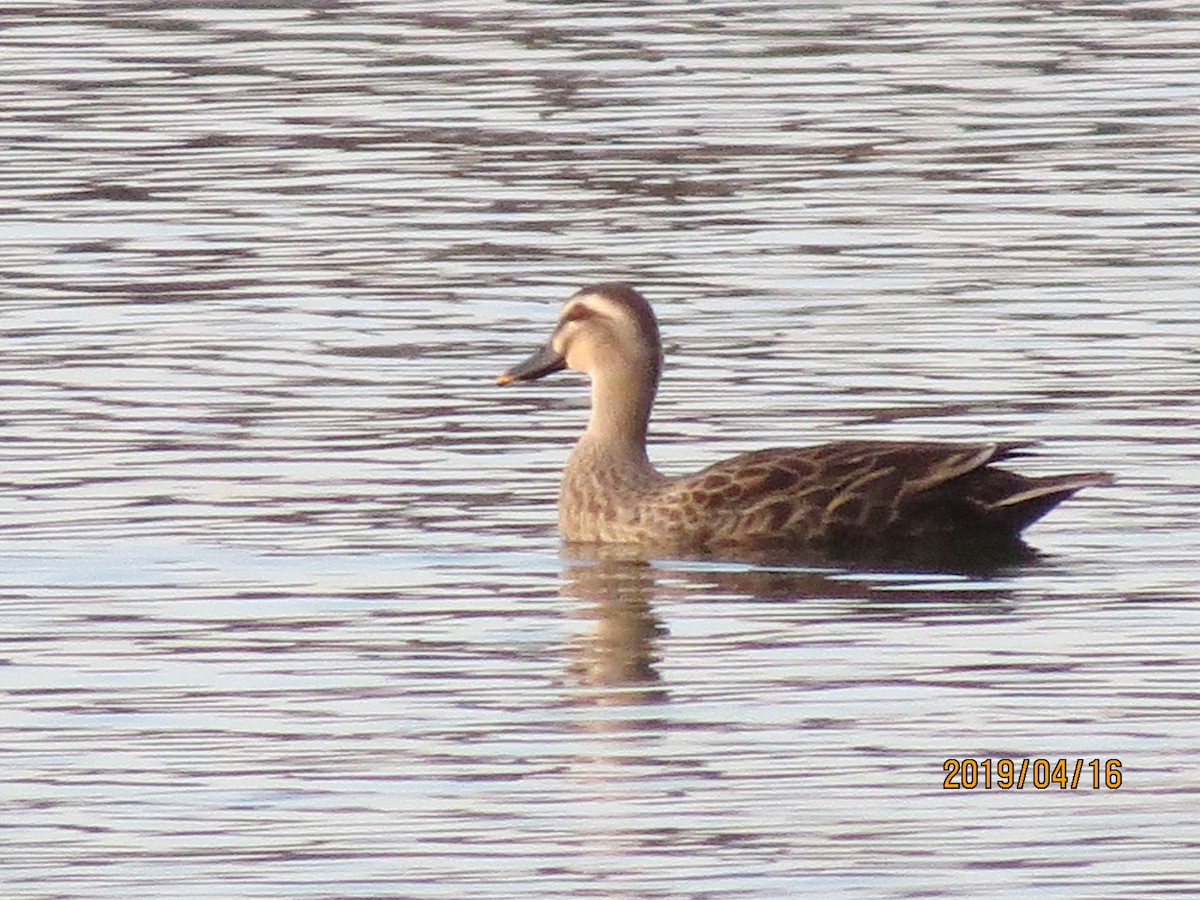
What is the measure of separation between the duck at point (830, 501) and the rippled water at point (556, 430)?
0.21m

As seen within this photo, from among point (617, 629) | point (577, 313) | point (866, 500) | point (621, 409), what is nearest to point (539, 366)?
point (577, 313)

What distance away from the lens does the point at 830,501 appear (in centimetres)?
1344

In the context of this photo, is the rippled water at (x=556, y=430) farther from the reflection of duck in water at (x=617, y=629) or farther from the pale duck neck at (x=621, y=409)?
the pale duck neck at (x=621, y=409)

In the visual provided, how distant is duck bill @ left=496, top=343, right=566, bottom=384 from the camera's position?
14.8m

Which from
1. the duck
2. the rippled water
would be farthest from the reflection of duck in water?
the duck

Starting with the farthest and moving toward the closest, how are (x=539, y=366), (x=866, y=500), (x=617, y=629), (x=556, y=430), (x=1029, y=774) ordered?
(x=556, y=430)
(x=539, y=366)
(x=866, y=500)
(x=617, y=629)
(x=1029, y=774)

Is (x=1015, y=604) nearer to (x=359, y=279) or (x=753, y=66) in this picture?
(x=359, y=279)

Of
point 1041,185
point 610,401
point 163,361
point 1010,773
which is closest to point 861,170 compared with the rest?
point 1041,185

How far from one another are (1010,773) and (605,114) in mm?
14441

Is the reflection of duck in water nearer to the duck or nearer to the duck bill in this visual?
the duck

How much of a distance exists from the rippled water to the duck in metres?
0.21

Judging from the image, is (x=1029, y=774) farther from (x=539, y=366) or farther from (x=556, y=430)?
(x=556, y=430)

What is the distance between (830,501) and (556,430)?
2.69 meters

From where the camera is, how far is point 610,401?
14.5 meters
